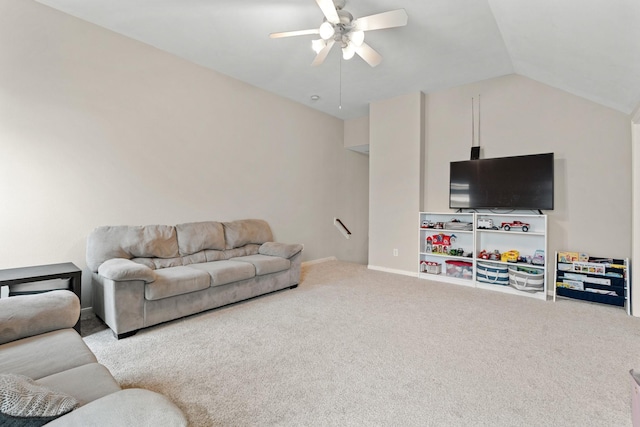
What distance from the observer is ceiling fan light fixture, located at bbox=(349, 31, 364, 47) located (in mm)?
2481

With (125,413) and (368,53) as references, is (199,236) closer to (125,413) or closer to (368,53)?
(368,53)

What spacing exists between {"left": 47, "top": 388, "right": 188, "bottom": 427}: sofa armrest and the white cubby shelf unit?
3.98 meters

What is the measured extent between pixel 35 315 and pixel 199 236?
6.46 feet

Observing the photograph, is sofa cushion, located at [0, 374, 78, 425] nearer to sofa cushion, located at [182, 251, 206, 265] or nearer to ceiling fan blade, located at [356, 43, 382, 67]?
sofa cushion, located at [182, 251, 206, 265]

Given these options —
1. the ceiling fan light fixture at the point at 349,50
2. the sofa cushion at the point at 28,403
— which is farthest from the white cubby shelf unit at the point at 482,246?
the sofa cushion at the point at 28,403


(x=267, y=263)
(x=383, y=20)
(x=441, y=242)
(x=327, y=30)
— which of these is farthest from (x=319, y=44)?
(x=441, y=242)

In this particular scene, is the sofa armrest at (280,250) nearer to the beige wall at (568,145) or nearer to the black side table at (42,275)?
the black side table at (42,275)

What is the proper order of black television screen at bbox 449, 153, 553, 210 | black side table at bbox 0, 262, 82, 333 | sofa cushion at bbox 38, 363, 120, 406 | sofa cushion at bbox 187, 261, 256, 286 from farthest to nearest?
black television screen at bbox 449, 153, 553, 210 → sofa cushion at bbox 187, 261, 256, 286 → black side table at bbox 0, 262, 82, 333 → sofa cushion at bbox 38, 363, 120, 406

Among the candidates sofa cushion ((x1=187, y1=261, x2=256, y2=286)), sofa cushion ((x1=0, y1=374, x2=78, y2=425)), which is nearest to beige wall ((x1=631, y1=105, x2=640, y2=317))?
sofa cushion ((x1=187, y1=261, x2=256, y2=286))

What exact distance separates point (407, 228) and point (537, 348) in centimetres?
256

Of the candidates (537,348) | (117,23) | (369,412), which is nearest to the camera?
(369,412)

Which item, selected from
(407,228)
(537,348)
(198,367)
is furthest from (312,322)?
(407,228)

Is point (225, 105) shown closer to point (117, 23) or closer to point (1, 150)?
point (117, 23)

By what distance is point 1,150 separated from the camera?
2.47 metres
